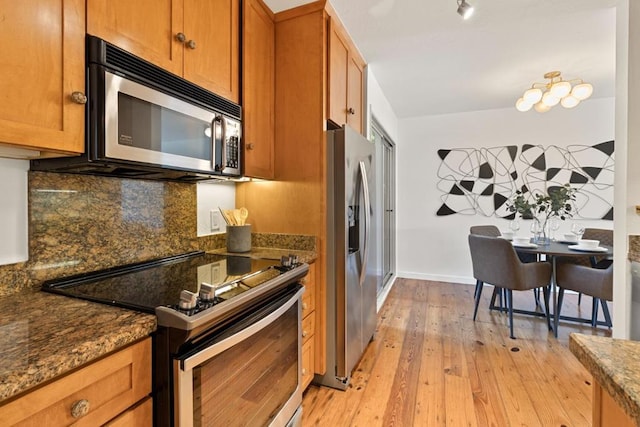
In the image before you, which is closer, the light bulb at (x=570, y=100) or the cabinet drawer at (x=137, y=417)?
the cabinet drawer at (x=137, y=417)

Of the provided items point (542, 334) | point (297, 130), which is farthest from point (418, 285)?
point (297, 130)

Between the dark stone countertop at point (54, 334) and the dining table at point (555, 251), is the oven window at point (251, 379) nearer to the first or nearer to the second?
the dark stone countertop at point (54, 334)

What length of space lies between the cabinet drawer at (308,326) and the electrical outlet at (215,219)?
0.79 m

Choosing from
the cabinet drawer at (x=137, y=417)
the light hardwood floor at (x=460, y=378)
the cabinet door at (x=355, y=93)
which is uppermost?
the cabinet door at (x=355, y=93)

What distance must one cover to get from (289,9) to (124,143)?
140cm

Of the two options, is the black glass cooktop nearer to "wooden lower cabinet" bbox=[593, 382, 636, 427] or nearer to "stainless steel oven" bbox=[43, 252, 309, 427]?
"stainless steel oven" bbox=[43, 252, 309, 427]

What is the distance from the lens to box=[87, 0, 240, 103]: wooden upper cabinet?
1.02 metres

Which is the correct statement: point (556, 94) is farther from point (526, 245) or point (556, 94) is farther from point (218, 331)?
point (218, 331)

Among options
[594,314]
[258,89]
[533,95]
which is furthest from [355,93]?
[594,314]

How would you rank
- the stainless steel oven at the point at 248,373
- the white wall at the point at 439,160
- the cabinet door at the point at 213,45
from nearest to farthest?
the stainless steel oven at the point at 248,373 → the cabinet door at the point at 213,45 → the white wall at the point at 439,160

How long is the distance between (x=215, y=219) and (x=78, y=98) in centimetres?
108

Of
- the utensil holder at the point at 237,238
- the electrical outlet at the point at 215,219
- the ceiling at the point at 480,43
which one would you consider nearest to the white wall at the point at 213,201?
the electrical outlet at the point at 215,219

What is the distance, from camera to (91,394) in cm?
68

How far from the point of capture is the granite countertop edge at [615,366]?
45 cm
